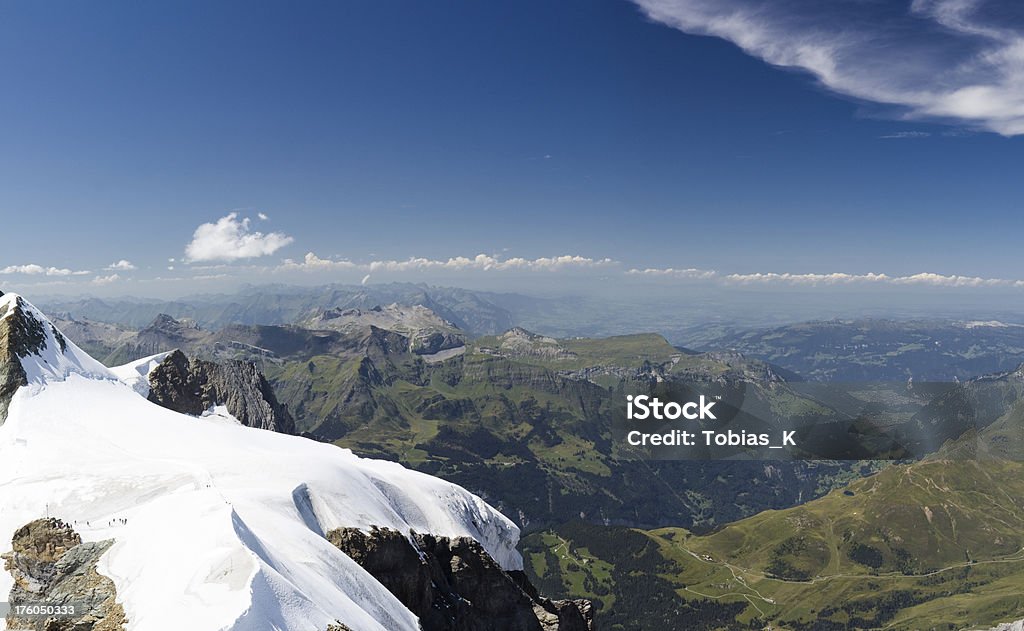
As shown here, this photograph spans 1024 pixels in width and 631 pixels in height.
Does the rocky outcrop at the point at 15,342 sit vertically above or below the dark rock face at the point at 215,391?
above

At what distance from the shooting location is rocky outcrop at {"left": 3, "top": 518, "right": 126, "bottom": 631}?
78.3 ft

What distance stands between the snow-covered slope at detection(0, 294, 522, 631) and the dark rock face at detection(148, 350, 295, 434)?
189 feet

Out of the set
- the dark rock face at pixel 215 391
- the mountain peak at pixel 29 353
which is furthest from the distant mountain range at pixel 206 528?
the dark rock face at pixel 215 391

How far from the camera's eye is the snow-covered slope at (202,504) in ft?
79.6

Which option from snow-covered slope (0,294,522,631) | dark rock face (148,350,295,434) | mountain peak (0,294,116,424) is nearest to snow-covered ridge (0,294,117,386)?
mountain peak (0,294,116,424)

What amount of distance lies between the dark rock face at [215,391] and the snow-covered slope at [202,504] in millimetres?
57684

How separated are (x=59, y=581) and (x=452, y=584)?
3013cm

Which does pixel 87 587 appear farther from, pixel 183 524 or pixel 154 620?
pixel 154 620

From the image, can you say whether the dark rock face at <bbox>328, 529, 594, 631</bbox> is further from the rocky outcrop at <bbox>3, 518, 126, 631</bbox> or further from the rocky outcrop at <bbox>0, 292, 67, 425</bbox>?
the rocky outcrop at <bbox>0, 292, 67, 425</bbox>

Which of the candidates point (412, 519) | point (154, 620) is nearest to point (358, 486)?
point (412, 519)

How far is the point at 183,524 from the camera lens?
29453mm

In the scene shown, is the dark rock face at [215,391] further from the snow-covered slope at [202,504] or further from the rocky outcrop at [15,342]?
the snow-covered slope at [202,504]

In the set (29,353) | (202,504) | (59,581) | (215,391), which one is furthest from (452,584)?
(215,391)

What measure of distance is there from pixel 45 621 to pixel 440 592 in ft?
91.1
